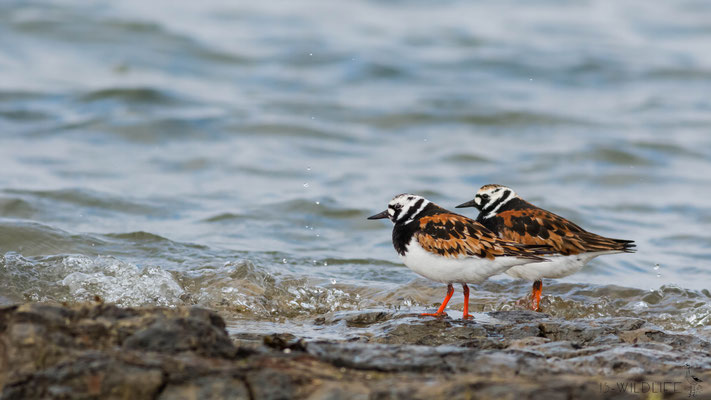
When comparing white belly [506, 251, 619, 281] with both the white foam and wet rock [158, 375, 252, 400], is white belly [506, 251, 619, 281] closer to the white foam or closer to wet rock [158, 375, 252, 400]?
the white foam

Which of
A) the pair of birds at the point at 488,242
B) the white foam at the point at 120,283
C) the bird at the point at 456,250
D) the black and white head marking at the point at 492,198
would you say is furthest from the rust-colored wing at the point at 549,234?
the white foam at the point at 120,283

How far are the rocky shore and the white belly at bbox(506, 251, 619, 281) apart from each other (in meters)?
1.69

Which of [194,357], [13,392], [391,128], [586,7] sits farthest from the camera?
[586,7]

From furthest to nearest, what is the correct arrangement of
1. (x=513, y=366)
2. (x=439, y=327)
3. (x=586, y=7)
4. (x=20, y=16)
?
(x=586, y=7), (x=20, y=16), (x=439, y=327), (x=513, y=366)

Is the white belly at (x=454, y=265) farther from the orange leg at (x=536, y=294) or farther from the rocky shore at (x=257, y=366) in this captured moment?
the rocky shore at (x=257, y=366)

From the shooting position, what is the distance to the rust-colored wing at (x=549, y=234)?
645 centimetres

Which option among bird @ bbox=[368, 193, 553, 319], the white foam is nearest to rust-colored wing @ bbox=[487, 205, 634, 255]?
bird @ bbox=[368, 193, 553, 319]

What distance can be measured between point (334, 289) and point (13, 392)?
14.2 ft

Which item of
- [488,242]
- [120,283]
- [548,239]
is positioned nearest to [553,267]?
[548,239]

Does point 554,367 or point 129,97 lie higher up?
point 129,97

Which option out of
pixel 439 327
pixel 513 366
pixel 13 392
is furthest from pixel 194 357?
pixel 439 327

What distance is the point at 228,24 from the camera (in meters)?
20.7

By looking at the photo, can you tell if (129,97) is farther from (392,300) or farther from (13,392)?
(13,392)

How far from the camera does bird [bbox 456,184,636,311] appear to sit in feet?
21.0
